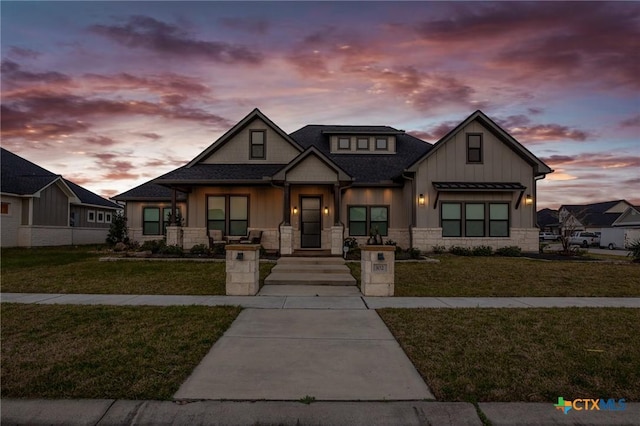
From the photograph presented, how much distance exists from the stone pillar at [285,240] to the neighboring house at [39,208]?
65.0ft

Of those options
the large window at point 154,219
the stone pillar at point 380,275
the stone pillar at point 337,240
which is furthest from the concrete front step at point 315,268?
the large window at point 154,219

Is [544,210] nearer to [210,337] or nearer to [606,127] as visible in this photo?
[606,127]

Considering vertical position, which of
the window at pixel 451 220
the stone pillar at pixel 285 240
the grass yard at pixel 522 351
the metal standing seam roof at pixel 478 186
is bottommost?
the grass yard at pixel 522 351

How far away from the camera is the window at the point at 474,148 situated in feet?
62.5

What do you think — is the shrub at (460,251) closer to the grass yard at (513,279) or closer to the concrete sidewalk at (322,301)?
the grass yard at (513,279)

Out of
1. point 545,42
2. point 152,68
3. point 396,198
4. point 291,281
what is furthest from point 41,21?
point 545,42

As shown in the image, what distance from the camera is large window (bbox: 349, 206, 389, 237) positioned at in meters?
20.1

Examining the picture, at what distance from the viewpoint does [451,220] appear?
19.1 meters

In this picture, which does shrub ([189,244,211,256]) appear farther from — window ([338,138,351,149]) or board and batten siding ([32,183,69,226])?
board and batten siding ([32,183,69,226])

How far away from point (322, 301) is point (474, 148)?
46.3 ft

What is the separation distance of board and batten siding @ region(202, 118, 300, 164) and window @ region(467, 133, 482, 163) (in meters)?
8.89

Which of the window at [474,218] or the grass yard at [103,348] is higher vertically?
the window at [474,218]

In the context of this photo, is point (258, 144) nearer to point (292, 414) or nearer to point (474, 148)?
point (474, 148)

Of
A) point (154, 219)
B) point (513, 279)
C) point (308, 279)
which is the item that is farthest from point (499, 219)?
point (154, 219)
